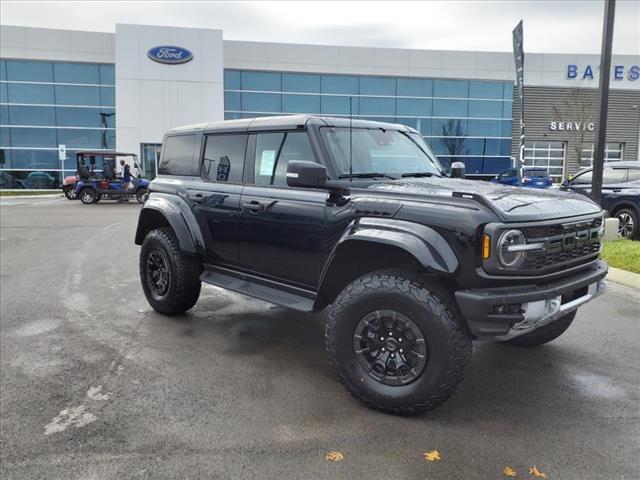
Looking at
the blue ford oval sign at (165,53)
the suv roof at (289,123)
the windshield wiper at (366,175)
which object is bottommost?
the windshield wiper at (366,175)

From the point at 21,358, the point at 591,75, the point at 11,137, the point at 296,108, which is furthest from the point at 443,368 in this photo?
the point at 591,75

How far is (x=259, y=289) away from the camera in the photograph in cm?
458

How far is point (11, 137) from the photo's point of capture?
1250 inches

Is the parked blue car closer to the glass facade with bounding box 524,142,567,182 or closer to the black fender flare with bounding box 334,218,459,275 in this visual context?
the glass facade with bounding box 524,142,567,182

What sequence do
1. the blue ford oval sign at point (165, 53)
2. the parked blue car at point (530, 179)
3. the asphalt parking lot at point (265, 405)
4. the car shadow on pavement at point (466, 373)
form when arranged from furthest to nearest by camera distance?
1. the blue ford oval sign at point (165, 53)
2. the parked blue car at point (530, 179)
3. the car shadow on pavement at point (466, 373)
4. the asphalt parking lot at point (265, 405)

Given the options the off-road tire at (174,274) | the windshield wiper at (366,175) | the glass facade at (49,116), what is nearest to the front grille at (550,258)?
the windshield wiper at (366,175)

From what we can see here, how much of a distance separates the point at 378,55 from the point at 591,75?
1514 centimetres

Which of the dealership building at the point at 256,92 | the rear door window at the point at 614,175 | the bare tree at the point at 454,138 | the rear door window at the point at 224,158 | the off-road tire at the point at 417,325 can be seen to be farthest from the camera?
the bare tree at the point at 454,138

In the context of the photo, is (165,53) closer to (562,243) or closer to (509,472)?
(562,243)

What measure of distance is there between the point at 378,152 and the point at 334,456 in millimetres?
2496

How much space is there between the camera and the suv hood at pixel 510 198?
326cm

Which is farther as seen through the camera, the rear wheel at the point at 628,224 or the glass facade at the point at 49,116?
the glass facade at the point at 49,116

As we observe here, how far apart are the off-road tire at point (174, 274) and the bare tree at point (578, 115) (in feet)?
119

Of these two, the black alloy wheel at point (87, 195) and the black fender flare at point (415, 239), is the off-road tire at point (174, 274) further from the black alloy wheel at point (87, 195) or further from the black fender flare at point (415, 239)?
the black alloy wheel at point (87, 195)
